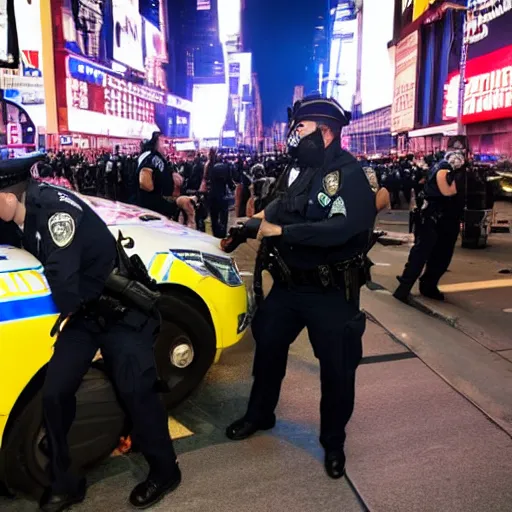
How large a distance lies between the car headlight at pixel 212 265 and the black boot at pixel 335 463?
1203 mm

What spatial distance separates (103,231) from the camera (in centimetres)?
237

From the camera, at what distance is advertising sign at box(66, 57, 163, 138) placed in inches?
1837

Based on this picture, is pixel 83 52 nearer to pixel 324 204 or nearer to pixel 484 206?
pixel 484 206

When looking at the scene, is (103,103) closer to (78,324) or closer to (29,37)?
(29,37)

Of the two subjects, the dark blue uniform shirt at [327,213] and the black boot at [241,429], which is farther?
the black boot at [241,429]

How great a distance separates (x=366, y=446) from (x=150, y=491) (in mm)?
1199

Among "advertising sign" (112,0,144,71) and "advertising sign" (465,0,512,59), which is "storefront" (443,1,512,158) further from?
"advertising sign" (112,0,144,71)

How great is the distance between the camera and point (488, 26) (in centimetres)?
2494

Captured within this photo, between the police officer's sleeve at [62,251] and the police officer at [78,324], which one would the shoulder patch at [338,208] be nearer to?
the police officer at [78,324]

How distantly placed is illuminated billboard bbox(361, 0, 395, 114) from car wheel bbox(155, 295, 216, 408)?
5309 centimetres

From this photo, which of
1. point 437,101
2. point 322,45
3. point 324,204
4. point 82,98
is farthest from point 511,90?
point 322,45

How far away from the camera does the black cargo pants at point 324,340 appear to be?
2.70 metres

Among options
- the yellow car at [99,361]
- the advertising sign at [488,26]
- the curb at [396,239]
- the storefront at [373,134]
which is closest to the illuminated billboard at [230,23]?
the storefront at [373,134]

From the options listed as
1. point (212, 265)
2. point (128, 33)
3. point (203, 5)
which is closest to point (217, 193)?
point (212, 265)
